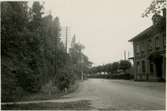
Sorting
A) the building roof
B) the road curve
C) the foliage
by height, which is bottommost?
the road curve

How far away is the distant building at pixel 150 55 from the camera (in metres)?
32.2

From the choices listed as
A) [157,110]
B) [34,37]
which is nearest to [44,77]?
[34,37]

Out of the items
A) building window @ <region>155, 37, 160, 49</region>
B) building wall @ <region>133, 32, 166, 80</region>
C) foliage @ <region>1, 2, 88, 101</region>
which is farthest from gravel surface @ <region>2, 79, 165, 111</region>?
building window @ <region>155, 37, 160, 49</region>

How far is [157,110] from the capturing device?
9.45 metres

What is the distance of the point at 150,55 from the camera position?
3447 cm

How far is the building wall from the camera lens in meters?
32.5

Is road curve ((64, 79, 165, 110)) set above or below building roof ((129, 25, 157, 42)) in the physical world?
below

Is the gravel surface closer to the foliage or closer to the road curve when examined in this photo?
the road curve

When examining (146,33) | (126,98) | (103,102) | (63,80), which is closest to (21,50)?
(103,102)

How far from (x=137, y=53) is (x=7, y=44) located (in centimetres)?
3033

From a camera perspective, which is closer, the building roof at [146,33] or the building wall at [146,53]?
the building wall at [146,53]

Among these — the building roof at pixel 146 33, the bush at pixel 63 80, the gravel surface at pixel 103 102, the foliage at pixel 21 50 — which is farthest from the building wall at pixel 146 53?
the gravel surface at pixel 103 102

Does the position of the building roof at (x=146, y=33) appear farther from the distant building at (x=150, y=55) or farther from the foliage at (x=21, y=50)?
the foliage at (x=21, y=50)

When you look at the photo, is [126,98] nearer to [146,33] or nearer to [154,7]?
[154,7]
